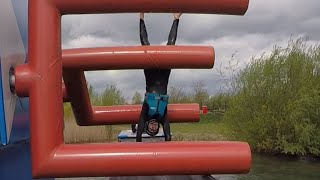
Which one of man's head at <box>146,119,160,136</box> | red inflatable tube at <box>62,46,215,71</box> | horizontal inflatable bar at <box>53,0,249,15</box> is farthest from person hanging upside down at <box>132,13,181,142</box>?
horizontal inflatable bar at <box>53,0,249,15</box>

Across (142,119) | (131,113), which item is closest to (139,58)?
(142,119)

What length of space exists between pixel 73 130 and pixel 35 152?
1349 cm

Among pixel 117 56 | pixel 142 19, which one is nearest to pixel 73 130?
pixel 142 19

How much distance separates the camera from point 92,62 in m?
3.09

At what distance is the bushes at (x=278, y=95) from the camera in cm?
1864

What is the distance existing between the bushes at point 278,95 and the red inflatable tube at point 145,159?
16.7m

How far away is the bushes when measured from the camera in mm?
18641

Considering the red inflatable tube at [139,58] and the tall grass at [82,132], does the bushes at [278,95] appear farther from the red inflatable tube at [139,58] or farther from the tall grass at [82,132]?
the red inflatable tube at [139,58]

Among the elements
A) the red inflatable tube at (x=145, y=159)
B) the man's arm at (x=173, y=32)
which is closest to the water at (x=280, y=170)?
the man's arm at (x=173, y=32)

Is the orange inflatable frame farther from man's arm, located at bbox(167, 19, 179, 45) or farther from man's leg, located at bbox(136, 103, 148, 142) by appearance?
man's arm, located at bbox(167, 19, 179, 45)

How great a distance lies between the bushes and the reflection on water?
526 mm

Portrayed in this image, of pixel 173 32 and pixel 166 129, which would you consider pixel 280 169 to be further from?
pixel 173 32

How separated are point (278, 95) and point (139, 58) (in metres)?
16.6

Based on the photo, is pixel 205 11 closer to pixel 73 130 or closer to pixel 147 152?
pixel 147 152
